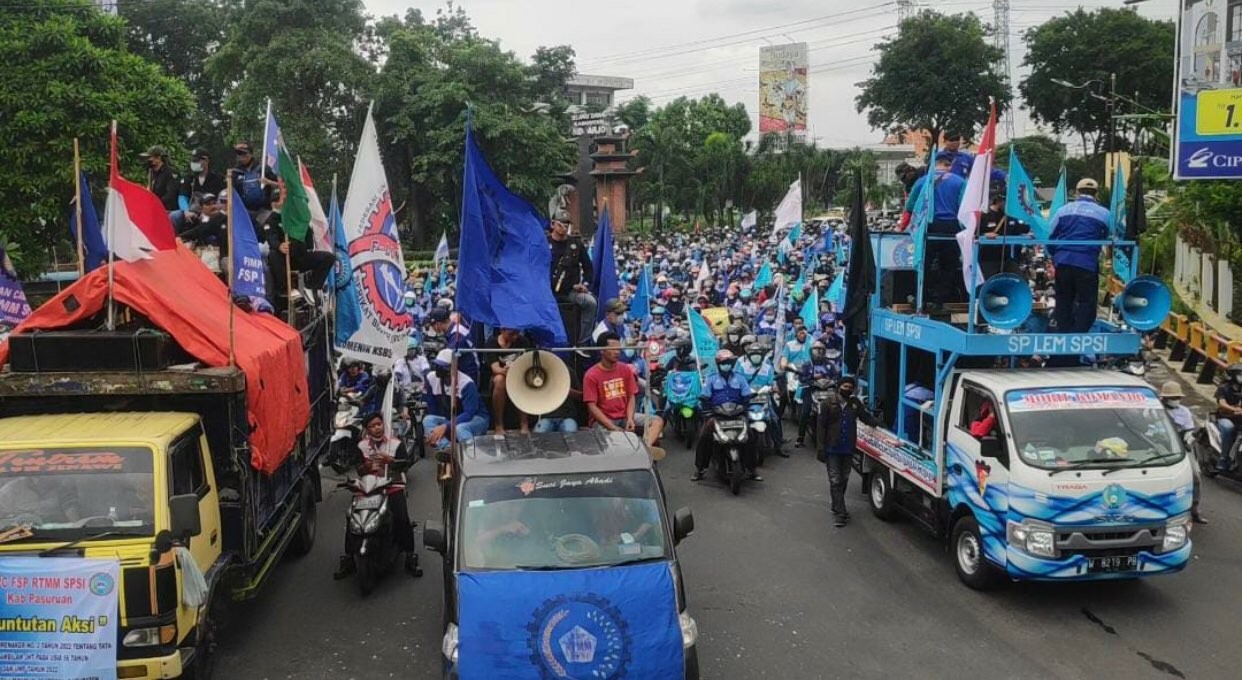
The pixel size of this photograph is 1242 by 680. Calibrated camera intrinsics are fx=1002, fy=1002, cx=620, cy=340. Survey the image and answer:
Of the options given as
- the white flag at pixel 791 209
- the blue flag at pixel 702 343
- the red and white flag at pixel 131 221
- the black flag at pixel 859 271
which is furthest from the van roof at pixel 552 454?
the white flag at pixel 791 209

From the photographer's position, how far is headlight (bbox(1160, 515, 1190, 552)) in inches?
308

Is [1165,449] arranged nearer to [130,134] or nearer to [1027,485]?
[1027,485]

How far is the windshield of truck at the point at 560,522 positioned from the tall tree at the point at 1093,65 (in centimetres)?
5211

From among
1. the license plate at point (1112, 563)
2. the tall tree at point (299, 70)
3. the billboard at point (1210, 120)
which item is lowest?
the license plate at point (1112, 563)

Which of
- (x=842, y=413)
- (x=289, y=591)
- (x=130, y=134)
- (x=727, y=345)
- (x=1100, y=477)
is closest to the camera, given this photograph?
(x=1100, y=477)

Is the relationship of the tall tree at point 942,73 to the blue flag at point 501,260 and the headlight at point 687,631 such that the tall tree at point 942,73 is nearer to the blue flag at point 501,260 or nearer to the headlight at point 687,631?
the blue flag at point 501,260

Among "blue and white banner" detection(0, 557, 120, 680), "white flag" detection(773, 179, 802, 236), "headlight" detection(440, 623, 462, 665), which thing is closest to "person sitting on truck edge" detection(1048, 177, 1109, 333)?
"headlight" detection(440, 623, 462, 665)

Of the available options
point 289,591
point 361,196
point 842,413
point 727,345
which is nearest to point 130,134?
point 361,196

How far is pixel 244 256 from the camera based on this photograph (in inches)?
328

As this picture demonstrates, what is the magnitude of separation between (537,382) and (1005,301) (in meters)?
4.28

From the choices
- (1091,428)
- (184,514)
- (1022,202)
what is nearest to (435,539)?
(184,514)

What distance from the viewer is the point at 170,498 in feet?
20.1

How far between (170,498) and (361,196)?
17.0ft

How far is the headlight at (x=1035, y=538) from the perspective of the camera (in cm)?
771
